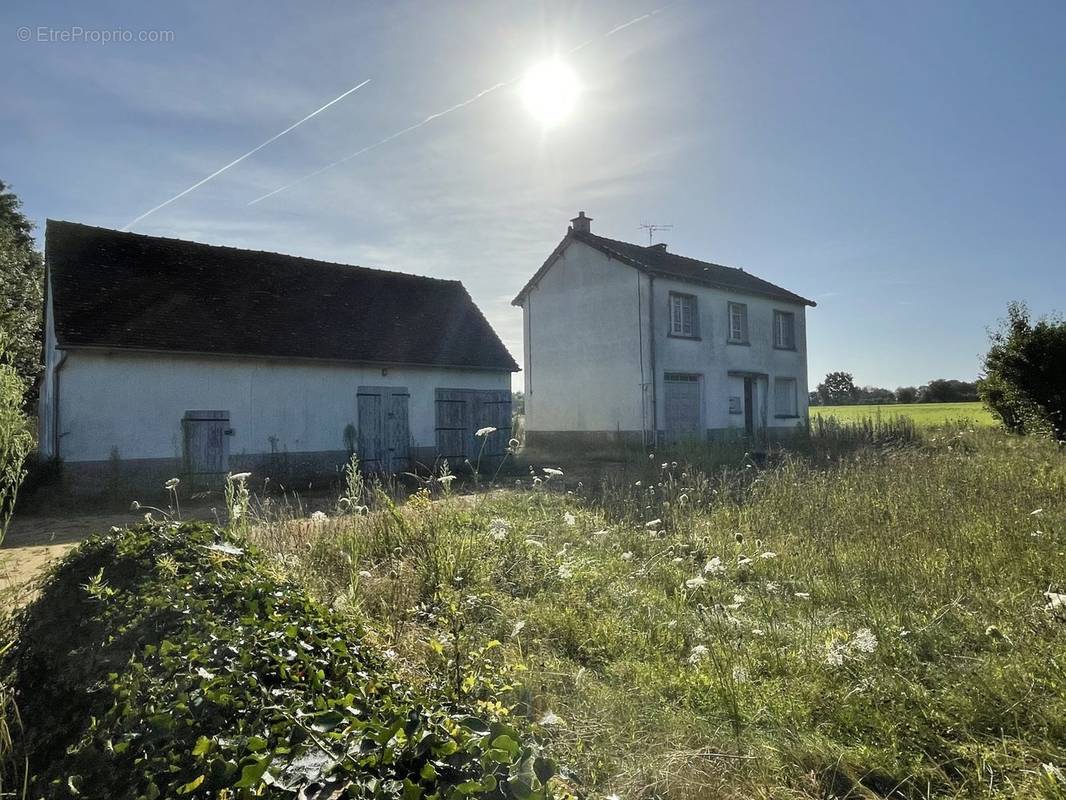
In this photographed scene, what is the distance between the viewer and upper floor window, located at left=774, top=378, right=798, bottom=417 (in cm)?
2427

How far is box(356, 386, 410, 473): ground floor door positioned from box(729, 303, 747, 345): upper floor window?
12.8 metres

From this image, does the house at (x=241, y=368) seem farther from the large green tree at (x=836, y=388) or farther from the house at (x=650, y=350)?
the large green tree at (x=836, y=388)

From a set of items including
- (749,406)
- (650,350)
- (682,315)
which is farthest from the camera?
(749,406)

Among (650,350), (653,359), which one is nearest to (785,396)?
(653,359)

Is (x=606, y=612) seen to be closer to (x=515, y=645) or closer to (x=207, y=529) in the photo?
(x=515, y=645)

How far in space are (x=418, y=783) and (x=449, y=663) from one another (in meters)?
1.51

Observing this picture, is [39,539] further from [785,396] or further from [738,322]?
[785,396]

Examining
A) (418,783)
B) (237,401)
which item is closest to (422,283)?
(237,401)

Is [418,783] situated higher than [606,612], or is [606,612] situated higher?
[418,783]

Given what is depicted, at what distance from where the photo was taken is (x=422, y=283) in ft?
68.1

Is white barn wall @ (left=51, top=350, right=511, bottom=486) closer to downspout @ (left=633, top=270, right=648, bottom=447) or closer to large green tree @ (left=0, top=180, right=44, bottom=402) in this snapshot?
large green tree @ (left=0, top=180, right=44, bottom=402)

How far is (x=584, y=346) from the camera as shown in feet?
70.5

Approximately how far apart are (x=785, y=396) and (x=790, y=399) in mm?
272

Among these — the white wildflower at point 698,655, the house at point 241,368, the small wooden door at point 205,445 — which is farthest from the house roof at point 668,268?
the white wildflower at point 698,655
